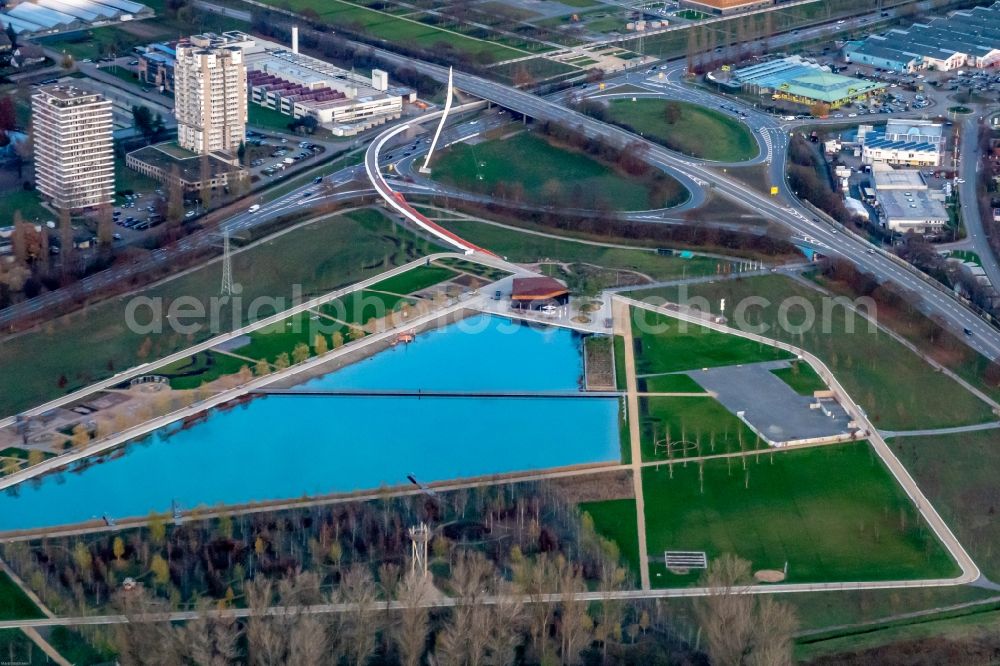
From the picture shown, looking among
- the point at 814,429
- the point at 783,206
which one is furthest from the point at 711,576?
the point at 783,206

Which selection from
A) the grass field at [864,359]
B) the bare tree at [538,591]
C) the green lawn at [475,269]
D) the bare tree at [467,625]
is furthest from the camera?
the green lawn at [475,269]

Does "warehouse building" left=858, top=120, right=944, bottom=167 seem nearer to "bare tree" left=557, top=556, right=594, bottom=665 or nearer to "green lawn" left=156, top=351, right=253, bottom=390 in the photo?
"green lawn" left=156, top=351, right=253, bottom=390

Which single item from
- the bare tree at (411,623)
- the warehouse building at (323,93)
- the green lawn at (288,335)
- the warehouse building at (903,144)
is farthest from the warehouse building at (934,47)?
the bare tree at (411,623)

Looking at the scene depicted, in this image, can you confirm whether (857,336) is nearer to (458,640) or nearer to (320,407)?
(320,407)

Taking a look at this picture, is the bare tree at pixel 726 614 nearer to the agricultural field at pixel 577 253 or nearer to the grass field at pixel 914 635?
the grass field at pixel 914 635

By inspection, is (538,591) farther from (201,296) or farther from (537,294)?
(201,296)

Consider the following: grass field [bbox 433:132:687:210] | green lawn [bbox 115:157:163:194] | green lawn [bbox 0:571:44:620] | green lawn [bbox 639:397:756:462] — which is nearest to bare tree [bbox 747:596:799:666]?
green lawn [bbox 639:397:756:462]
